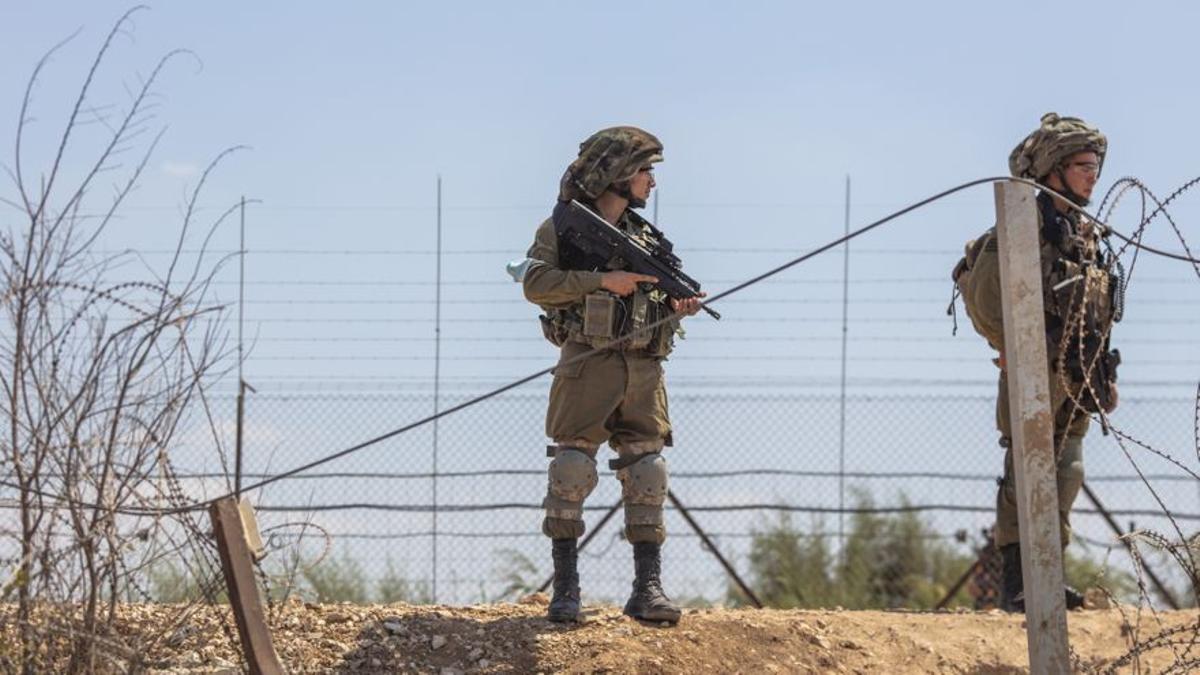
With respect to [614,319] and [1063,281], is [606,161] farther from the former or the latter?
[1063,281]

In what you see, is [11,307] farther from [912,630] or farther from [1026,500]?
[912,630]

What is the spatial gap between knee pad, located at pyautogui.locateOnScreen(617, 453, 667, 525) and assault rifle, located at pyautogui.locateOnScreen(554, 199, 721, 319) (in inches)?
20.1

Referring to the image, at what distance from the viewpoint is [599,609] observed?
686 cm

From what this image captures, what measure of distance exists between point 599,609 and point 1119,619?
89.1 inches

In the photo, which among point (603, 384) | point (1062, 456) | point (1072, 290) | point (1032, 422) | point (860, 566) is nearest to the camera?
point (1032, 422)

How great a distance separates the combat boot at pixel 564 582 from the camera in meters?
6.59

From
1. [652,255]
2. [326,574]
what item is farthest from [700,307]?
[326,574]

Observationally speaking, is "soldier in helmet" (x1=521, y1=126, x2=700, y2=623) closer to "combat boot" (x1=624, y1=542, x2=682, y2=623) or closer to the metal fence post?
"combat boot" (x1=624, y1=542, x2=682, y2=623)

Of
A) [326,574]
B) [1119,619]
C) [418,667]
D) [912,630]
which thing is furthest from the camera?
[326,574]

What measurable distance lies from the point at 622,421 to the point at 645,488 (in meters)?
0.22

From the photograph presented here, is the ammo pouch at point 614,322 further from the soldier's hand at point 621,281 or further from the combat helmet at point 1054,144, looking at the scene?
the combat helmet at point 1054,144

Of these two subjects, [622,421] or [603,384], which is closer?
[603,384]

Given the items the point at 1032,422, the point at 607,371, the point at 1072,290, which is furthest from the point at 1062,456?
the point at 1032,422

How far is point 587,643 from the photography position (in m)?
6.36
